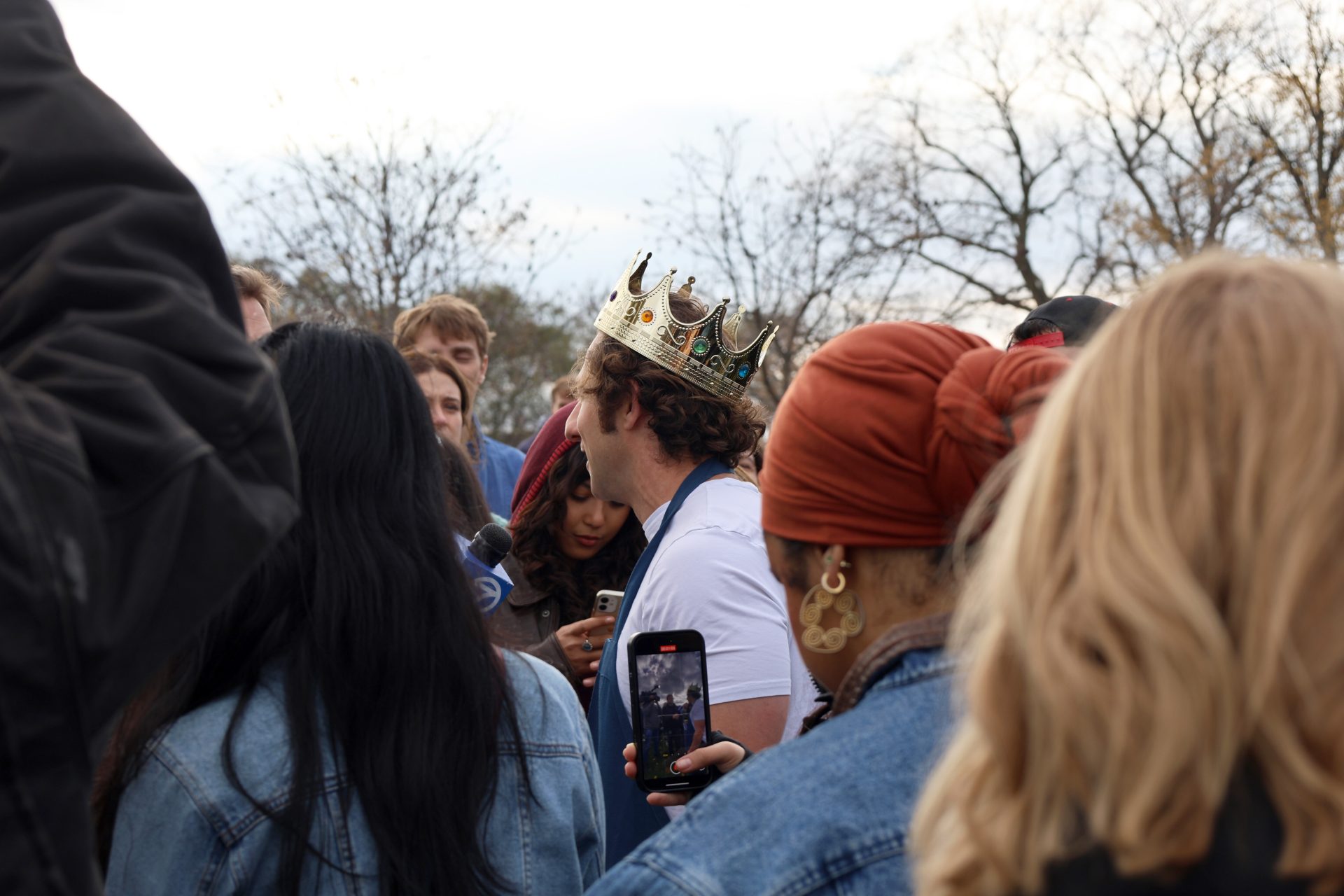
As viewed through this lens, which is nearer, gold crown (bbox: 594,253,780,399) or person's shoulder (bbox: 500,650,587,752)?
person's shoulder (bbox: 500,650,587,752)

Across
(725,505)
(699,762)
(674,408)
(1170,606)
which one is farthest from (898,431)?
(674,408)

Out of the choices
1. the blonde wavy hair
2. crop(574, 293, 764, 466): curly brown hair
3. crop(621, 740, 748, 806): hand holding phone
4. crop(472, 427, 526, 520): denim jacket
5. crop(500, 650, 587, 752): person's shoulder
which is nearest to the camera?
the blonde wavy hair

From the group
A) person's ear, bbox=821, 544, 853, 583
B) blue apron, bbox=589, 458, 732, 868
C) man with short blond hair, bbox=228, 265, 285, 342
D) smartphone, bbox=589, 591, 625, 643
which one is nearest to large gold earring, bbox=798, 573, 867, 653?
person's ear, bbox=821, 544, 853, 583

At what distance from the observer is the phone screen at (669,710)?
2.60 meters

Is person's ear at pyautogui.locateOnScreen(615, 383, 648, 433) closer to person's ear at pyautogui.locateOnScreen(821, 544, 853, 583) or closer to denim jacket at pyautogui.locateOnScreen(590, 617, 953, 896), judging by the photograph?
person's ear at pyautogui.locateOnScreen(821, 544, 853, 583)

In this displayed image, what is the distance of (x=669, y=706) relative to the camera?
2.67 metres

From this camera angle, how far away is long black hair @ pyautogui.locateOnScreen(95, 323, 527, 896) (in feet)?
6.53

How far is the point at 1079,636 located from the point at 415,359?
508 cm

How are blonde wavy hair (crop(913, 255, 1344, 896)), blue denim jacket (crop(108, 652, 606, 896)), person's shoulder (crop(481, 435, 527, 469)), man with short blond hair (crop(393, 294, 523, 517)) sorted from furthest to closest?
person's shoulder (crop(481, 435, 527, 469)) → man with short blond hair (crop(393, 294, 523, 517)) → blue denim jacket (crop(108, 652, 606, 896)) → blonde wavy hair (crop(913, 255, 1344, 896))

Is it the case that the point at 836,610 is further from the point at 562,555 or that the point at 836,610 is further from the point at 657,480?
the point at 562,555

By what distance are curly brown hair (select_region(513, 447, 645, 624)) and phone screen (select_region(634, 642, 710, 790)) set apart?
6.97ft

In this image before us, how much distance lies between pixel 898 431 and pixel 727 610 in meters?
1.32

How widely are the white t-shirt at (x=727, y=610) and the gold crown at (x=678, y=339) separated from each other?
0.52 meters

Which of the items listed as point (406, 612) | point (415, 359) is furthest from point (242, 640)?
point (415, 359)
